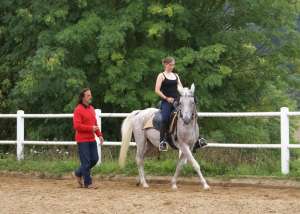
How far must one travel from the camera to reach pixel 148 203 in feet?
35.1

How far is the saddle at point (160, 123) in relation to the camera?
13258 mm

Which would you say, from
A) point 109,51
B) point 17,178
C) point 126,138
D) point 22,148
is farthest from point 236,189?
point 109,51

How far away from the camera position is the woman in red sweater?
524 inches

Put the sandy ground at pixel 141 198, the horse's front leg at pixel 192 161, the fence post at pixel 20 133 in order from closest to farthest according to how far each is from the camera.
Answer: the sandy ground at pixel 141 198
the horse's front leg at pixel 192 161
the fence post at pixel 20 133

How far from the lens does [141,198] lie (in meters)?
11.4

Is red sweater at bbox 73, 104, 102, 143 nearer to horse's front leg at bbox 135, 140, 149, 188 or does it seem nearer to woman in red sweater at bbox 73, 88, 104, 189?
woman in red sweater at bbox 73, 88, 104, 189

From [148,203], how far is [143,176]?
314cm

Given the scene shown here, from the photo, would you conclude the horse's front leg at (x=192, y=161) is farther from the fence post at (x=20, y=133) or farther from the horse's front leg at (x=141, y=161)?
the fence post at (x=20, y=133)

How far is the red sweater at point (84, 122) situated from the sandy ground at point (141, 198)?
1.01 metres

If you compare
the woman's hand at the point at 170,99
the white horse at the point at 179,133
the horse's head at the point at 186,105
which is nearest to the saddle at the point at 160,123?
the white horse at the point at 179,133

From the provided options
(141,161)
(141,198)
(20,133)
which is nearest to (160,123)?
(141,161)

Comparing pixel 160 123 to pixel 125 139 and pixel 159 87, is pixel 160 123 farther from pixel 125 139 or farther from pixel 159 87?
pixel 125 139

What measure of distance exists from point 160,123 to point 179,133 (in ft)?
1.77

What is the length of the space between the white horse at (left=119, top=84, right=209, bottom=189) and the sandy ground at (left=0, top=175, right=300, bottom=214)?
48 cm
